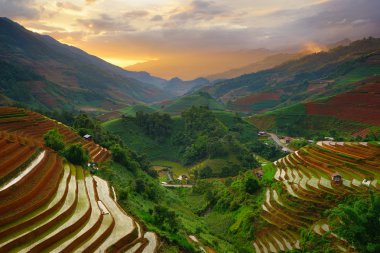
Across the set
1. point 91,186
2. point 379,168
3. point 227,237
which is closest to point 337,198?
point 379,168

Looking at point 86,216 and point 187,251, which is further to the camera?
point 187,251

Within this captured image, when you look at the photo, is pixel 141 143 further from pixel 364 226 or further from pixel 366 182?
pixel 364 226

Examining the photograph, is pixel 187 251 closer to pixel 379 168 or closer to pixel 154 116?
pixel 379 168

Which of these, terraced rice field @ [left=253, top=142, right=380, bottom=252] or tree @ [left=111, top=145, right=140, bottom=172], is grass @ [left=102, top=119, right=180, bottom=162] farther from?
terraced rice field @ [left=253, top=142, right=380, bottom=252]

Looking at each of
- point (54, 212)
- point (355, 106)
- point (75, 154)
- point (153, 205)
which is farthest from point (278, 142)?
point (54, 212)

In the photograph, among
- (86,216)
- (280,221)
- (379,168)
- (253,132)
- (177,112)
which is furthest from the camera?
(177,112)

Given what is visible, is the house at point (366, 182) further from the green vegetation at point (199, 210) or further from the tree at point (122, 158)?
the tree at point (122, 158)

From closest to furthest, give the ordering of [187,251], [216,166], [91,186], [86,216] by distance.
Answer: [86,216] < [187,251] < [91,186] < [216,166]

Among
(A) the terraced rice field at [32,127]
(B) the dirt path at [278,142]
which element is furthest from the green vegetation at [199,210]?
(B) the dirt path at [278,142]
